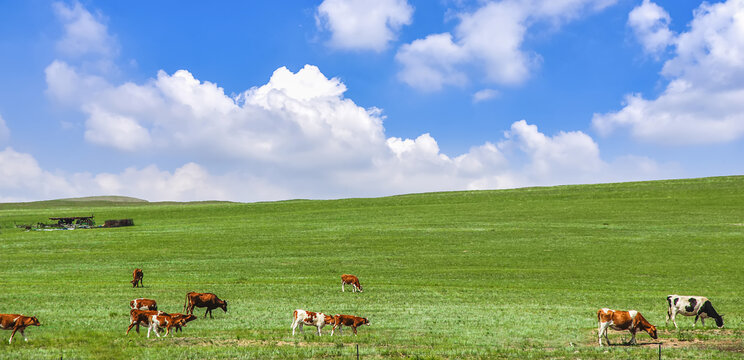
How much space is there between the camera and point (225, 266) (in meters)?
49.8

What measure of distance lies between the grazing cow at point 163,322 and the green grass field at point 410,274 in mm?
556

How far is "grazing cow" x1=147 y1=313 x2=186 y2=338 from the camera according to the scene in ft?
70.7

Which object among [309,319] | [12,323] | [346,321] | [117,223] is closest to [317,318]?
[309,319]

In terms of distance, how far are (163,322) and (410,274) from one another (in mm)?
27387

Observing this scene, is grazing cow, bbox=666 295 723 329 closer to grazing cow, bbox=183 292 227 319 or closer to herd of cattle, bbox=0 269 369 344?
herd of cattle, bbox=0 269 369 344

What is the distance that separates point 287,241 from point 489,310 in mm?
39253

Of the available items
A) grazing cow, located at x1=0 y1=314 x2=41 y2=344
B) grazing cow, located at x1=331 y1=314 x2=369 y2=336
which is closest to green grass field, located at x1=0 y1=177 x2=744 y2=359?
grazing cow, located at x1=331 y1=314 x2=369 y2=336

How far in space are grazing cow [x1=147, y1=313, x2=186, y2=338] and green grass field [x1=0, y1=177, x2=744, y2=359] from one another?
1.82 feet

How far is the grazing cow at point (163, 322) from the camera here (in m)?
21.6

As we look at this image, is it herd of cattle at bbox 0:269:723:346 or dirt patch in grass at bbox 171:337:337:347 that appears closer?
dirt patch in grass at bbox 171:337:337:347

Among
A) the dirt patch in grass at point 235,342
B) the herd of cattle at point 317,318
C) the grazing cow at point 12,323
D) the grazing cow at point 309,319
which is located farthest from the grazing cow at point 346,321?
the grazing cow at point 12,323

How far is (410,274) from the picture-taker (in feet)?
153

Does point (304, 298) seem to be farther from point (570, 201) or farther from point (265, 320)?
point (570, 201)

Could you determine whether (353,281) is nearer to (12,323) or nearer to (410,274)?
(410,274)
